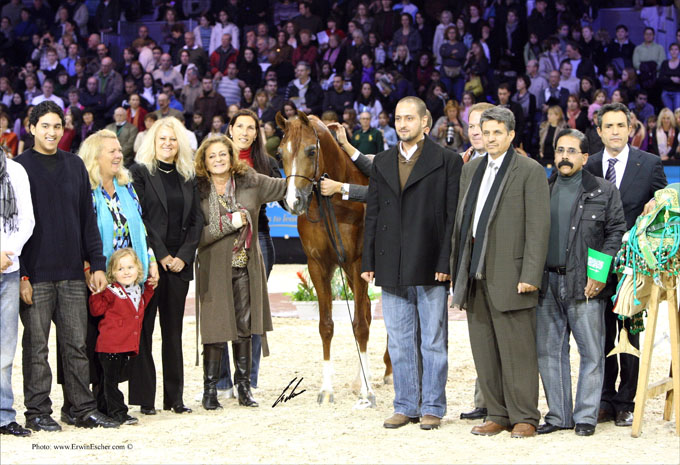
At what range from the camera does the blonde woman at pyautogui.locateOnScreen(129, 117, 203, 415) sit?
611 cm

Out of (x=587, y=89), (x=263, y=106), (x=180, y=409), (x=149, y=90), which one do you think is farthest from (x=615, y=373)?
(x=149, y=90)

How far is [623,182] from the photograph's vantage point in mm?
5930

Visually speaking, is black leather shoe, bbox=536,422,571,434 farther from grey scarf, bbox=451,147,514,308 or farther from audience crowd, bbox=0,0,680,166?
audience crowd, bbox=0,0,680,166

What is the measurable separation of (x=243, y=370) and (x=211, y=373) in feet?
0.91

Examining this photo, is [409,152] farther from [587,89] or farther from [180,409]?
[587,89]

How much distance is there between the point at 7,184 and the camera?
533 centimetres

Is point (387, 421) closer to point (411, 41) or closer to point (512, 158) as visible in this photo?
point (512, 158)

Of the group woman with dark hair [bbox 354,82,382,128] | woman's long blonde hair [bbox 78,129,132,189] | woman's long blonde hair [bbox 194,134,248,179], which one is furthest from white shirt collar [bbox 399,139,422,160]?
woman with dark hair [bbox 354,82,382,128]

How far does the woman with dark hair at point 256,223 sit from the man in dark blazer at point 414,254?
1122 millimetres

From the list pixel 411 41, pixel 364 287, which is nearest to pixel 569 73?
pixel 411 41

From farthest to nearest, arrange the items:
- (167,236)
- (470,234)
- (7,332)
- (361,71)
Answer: (361,71) → (167,236) → (470,234) → (7,332)

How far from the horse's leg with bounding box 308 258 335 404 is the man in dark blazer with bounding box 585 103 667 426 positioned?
1.95 m

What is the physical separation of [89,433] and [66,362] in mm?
478

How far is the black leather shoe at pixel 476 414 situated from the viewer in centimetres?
603
